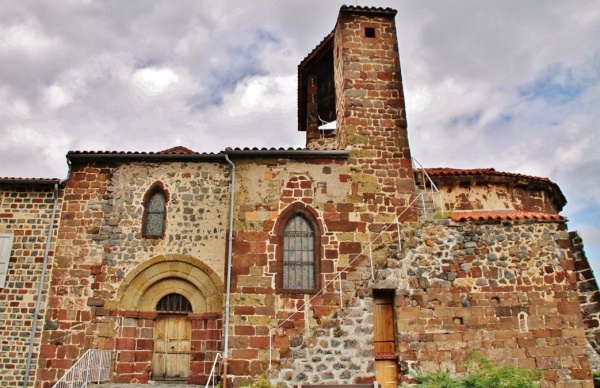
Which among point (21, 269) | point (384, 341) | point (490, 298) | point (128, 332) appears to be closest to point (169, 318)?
point (128, 332)

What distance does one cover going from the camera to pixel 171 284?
1276 centimetres

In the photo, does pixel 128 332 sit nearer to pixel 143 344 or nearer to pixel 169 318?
pixel 143 344

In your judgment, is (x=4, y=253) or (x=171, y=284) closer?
(x=171, y=284)

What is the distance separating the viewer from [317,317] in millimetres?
11406

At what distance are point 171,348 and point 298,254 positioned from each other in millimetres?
4174

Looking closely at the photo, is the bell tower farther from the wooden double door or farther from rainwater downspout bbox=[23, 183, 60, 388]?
rainwater downspout bbox=[23, 183, 60, 388]

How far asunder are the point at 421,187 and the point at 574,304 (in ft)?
15.4

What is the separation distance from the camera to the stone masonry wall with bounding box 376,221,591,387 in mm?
11008

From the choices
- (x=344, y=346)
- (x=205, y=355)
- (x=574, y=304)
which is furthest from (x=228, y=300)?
(x=574, y=304)

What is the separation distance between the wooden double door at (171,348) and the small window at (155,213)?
2.28 metres

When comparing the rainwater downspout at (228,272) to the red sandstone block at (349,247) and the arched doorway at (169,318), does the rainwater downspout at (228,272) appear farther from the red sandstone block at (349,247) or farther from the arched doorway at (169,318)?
the red sandstone block at (349,247)

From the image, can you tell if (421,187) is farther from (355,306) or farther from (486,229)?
(355,306)

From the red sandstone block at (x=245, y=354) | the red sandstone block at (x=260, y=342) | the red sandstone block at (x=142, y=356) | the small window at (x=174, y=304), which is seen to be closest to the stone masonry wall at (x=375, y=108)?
the red sandstone block at (x=260, y=342)

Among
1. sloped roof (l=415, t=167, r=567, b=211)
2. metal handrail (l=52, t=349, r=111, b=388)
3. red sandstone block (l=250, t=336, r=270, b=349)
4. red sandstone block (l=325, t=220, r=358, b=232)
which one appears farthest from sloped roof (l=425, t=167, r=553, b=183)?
metal handrail (l=52, t=349, r=111, b=388)
